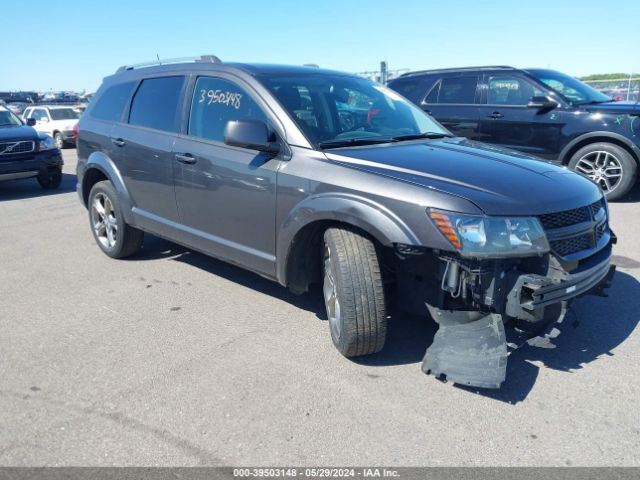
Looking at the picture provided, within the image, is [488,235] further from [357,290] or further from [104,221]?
[104,221]

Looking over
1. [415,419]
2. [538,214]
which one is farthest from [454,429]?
[538,214]

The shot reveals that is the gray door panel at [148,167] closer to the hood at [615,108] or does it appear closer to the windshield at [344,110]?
the windshield at [344,110]

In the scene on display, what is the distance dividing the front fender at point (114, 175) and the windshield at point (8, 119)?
636 cm

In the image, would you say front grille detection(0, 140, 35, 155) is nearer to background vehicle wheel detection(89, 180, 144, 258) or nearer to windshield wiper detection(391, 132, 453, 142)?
background vehicle wheel detection(89, 180, 144, 258)

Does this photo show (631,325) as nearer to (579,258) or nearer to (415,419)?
(579,258)

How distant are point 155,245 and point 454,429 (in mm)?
4375

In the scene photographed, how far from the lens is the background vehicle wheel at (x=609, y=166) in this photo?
7.31 meters

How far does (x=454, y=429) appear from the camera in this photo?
2689 millimetres

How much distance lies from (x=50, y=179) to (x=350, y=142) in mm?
8707

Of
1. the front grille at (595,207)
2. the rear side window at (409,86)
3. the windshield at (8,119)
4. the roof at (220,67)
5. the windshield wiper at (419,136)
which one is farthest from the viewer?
the windshield at (8,119)

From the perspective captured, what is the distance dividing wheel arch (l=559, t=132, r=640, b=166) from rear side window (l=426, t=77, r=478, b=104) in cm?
165

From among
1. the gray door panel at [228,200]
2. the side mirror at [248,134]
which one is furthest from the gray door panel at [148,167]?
the side mirror at [248,134]

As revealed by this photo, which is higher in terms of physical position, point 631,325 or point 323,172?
point 323,172

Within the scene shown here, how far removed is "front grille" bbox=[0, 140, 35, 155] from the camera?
9.41m
